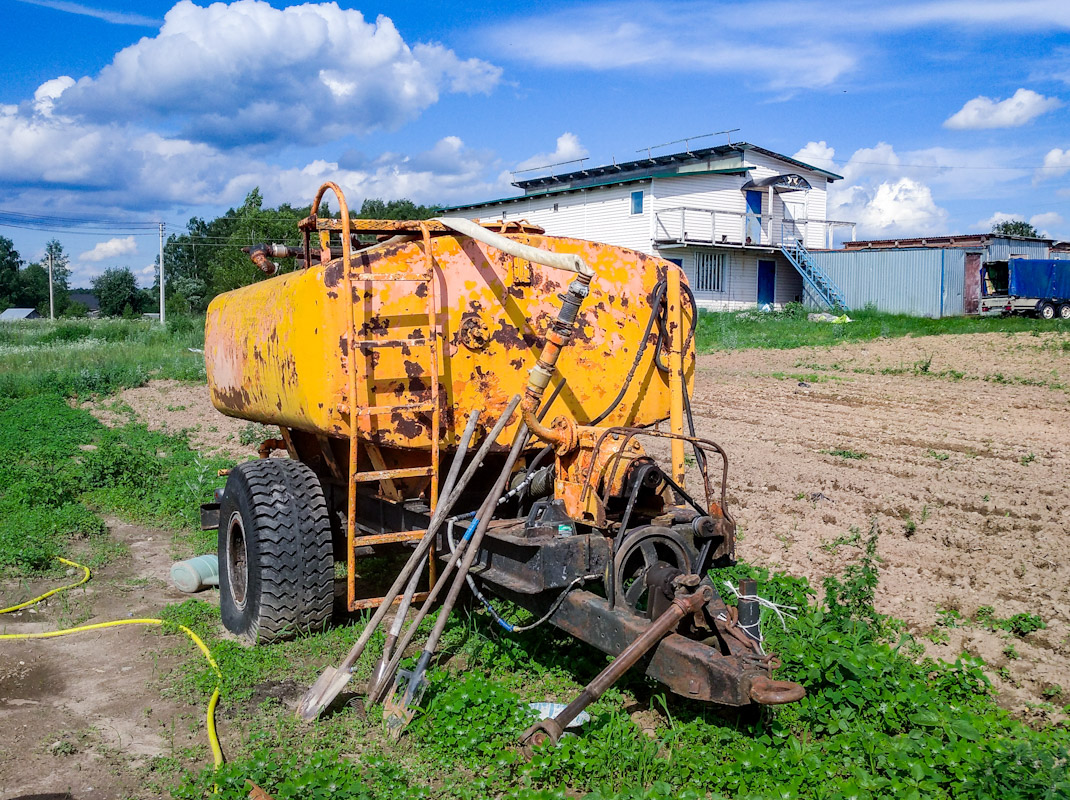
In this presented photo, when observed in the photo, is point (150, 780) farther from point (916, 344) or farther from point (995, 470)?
point (916, 344)

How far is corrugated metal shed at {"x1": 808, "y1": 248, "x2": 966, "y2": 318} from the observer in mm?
35469

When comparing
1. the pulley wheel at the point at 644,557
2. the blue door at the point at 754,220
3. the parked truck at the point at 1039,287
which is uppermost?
the blue door at the point at 754,220

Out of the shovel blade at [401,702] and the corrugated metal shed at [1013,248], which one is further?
the corrugated metal shed at [1013,248]

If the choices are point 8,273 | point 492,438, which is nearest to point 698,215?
point 492,438

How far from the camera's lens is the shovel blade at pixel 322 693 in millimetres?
4574

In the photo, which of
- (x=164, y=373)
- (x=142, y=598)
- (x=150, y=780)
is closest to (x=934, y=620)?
(x=150, y=780)

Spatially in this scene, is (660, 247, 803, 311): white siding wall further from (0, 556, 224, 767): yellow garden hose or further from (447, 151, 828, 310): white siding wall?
(0, 556, 224, 767): yellow garden hose

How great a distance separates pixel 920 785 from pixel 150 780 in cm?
340

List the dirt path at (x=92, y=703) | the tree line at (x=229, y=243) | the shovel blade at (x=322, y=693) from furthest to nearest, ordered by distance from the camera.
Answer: the tree line at (x=229, y=243), the shovel blade at (x=322, y=693), the dirt path at (x=92, y=703)

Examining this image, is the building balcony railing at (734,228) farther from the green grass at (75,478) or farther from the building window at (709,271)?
the green grass at (75,478)

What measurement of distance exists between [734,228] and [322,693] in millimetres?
35482

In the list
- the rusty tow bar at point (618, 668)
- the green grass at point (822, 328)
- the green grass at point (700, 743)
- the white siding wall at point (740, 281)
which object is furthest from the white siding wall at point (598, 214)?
the rusty tow bar at point (618, 668)

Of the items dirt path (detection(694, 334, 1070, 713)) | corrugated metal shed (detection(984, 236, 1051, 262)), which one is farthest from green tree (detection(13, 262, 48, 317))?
dirt path (detection(694, 334, 1070, 713))

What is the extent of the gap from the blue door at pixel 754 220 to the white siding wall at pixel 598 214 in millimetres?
4740
